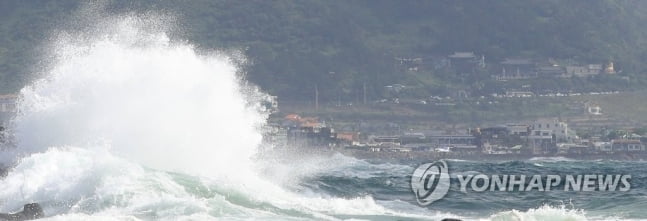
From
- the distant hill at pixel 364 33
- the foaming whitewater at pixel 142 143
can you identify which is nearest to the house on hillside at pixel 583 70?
the distant hill at pixel 364 33

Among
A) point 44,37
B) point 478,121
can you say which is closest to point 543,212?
point 478,121

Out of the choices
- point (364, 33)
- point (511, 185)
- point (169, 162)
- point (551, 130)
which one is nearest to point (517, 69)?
point (364, 33)

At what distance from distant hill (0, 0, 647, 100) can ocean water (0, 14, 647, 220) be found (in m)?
96.1

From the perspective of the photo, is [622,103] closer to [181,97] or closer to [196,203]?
[181,97]

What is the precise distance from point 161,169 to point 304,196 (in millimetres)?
3381

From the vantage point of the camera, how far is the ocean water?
32219mm

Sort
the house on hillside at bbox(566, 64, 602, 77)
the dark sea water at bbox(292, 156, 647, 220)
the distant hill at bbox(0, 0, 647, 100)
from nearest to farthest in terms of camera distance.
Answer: the dark sea water at bbox(292, 156, 647, 220)
the distant hill at bbox(0, 0, 647, 100)
the house on hillside at bbox(566, 64, 602, 77)

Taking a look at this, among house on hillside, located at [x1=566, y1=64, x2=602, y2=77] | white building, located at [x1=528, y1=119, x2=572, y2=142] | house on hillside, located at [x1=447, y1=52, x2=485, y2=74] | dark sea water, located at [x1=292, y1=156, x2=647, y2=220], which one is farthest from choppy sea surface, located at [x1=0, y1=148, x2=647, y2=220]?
house on hillside, located at [x1=447, y1=52, x2=485, y2=74]

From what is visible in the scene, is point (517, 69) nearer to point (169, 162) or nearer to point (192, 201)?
point (169, 162)

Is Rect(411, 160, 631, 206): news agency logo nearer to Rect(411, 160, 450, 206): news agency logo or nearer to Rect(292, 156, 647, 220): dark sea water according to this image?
Rect(411, 160, 450, 206): news agency logo

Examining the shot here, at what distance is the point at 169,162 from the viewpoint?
39.2 meters

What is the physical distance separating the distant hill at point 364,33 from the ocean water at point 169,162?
96110 mm

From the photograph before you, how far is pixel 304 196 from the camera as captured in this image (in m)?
37.7

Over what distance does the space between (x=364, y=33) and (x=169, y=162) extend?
127 metres
